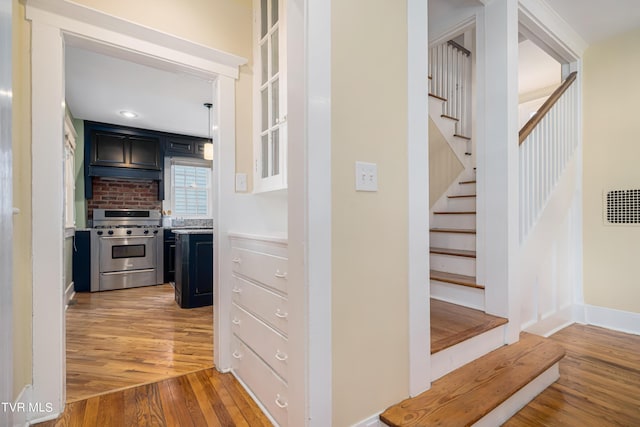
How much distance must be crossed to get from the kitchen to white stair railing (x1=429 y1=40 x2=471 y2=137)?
8.19 ft

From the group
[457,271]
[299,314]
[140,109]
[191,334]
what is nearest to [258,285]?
[299,314]

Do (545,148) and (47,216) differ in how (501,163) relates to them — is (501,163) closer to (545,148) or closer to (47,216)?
(545,148)

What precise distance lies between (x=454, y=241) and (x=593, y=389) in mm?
1291

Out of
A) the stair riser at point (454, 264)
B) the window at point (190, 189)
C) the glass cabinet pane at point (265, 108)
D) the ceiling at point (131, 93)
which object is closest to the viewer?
the glass cabinet pane at point (265, 108)

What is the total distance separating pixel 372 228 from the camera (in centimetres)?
135

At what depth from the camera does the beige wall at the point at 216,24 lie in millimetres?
1830

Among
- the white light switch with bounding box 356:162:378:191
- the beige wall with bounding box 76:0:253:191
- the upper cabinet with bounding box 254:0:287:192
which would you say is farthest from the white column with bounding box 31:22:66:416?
the white light switch with bounding box 356:162:378:191

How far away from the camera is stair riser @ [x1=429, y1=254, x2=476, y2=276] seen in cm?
244

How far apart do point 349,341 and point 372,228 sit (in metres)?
0.49

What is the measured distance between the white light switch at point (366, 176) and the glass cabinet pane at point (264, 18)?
147 centimetres

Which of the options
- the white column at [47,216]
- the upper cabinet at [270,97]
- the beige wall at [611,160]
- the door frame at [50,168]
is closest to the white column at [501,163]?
the upper cabinet at [270,97]

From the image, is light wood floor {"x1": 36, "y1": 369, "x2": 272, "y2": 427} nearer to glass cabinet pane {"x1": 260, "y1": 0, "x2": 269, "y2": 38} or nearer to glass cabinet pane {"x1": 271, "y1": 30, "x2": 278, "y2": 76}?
glass cabinet pane {"x1": 271, "y1": 30, "x2": 278, "y2": 76}

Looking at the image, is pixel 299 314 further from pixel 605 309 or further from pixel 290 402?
pixel 605 309

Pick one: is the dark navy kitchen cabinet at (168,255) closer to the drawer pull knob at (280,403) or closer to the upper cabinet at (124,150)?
the upper cabinet at (124,150)
